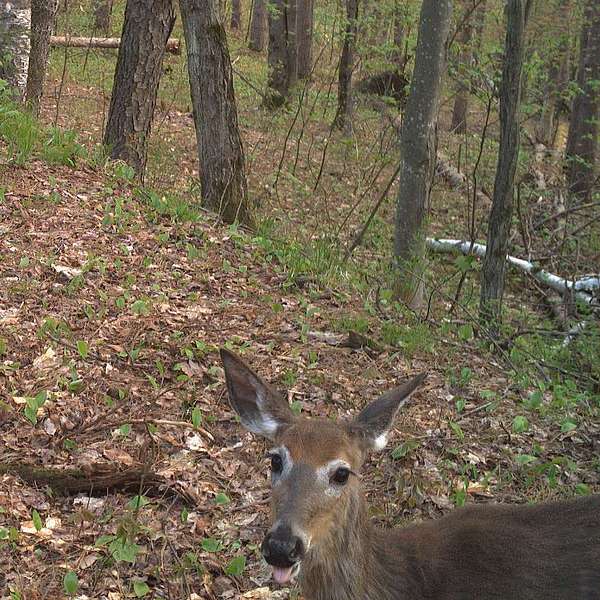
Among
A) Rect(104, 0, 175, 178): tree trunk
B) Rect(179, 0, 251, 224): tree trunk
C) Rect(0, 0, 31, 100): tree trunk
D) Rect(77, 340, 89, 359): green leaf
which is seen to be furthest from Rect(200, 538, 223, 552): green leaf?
Rect(0, 0, 31, 100): tree trunk

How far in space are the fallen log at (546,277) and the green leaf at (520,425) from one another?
3.20 m

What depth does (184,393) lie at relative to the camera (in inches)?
230

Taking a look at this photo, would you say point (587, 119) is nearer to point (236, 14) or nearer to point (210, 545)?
point (210, 545)

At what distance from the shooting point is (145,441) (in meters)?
5.25

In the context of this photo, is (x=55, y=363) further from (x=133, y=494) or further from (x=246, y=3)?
(x=246, y=3)

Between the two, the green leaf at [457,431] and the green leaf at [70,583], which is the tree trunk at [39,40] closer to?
the green leaf at [457,431]

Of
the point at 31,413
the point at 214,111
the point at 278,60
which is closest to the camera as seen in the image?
the point at 31,413

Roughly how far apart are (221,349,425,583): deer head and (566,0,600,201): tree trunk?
532 inches

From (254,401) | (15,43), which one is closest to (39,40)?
(15,43)

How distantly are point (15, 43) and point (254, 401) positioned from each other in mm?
8198

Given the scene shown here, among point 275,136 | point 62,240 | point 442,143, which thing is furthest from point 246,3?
point 62,240

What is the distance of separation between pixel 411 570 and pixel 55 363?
3067 millimetres

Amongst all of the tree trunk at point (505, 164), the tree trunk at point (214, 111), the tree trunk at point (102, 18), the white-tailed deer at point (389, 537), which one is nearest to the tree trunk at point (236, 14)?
the tree trunk at point (102, 18)

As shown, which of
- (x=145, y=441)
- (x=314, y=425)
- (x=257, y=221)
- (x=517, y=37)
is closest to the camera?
(x=314, y=425)
